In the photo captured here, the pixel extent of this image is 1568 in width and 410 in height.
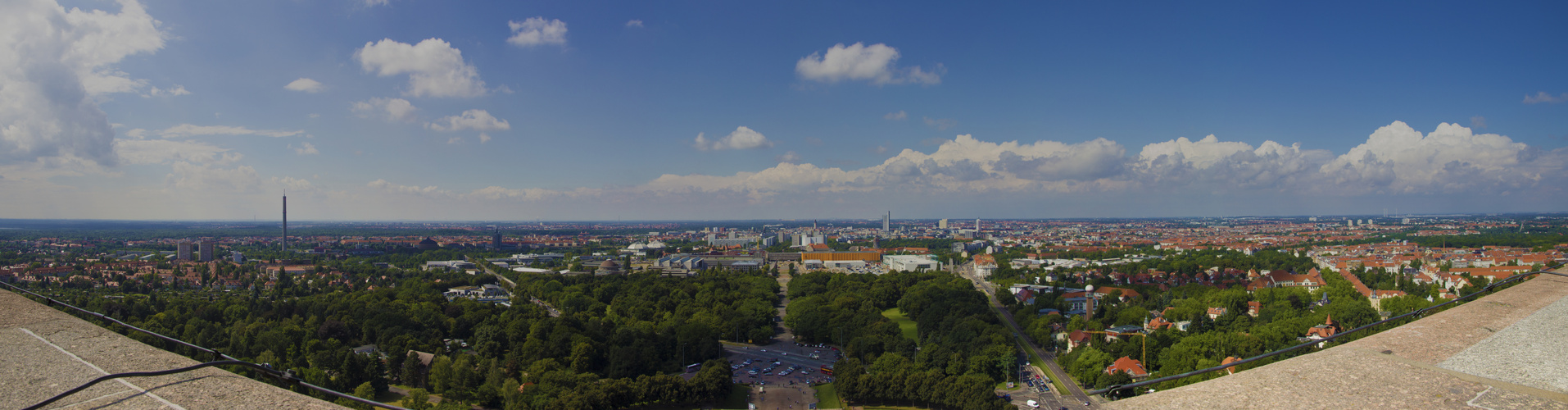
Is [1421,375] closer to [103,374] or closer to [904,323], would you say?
[103,374]

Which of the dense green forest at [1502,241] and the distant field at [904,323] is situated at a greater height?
the dense green forest at [1502,241]

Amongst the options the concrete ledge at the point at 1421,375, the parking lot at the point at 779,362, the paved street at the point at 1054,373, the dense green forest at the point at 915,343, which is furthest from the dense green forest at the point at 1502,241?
the concrete ledge at the point at 1421,375

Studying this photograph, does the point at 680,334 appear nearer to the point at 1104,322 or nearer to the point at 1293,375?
the point at 1104,322

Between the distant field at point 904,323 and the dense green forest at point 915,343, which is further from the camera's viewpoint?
the distant field at point 904,323

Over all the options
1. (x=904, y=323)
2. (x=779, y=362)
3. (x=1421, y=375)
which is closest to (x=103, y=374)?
(x=1421, y=375)

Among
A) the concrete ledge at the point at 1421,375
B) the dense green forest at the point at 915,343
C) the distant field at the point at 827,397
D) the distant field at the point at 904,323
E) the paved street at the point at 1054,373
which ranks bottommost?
the distant field at the point at 827,397

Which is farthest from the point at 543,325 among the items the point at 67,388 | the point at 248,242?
the point at 248,242

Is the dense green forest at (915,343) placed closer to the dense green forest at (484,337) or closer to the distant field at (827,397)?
the distant field at (827,397)

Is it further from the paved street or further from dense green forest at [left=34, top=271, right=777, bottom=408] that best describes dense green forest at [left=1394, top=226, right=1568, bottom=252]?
dense green forest at [left=34, top=271, right=777, bottom=408]
